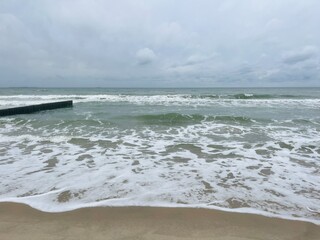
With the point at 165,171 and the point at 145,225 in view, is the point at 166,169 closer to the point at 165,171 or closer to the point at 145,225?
the point at 165,171

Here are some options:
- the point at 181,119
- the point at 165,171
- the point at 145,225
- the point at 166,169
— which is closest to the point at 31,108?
the point at 181,119

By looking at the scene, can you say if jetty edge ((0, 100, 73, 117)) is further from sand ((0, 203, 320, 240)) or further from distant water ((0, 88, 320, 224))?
sand ((0, 203, 320, 240))

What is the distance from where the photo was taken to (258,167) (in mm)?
6648

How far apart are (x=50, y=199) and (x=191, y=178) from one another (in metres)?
2.83

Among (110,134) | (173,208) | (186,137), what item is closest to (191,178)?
(173,208)

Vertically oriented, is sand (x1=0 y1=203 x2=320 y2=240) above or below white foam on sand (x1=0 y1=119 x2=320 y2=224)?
above

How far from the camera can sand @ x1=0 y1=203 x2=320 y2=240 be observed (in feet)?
11.1

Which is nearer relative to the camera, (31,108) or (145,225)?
(145,225)

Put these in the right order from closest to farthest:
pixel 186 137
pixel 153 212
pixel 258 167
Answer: pixel 153 212 → pixel 258 167 → pixel 186 137

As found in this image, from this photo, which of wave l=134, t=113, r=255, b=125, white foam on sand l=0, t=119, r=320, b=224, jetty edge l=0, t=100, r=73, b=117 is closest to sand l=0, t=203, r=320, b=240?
white foam on sand l=0, t=119, r=320, b=224

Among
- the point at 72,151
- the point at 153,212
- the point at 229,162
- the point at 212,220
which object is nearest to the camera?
the point at 212,220

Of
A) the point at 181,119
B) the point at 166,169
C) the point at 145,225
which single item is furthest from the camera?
the point at 181,119

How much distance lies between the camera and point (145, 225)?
3.66 metres

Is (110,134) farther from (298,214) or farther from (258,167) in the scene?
(298,214)
